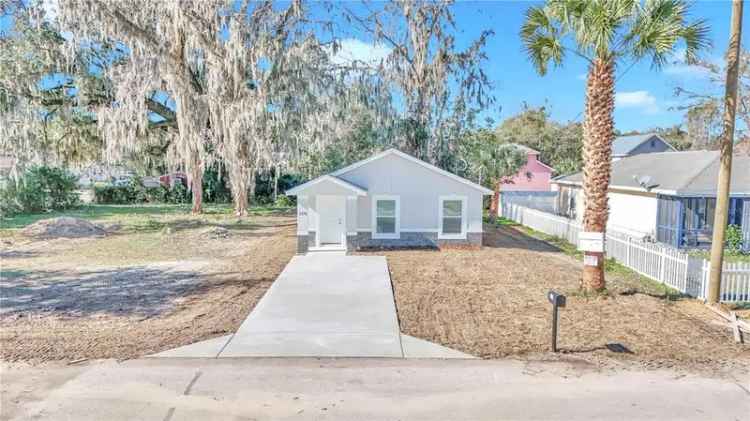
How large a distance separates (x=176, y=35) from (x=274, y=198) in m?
16.6

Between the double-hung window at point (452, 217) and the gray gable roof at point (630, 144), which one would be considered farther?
the gray gable roof at point (630, 144)

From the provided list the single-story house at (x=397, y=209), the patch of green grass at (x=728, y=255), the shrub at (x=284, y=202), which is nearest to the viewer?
the patch of green grass at (x=728, y=255)

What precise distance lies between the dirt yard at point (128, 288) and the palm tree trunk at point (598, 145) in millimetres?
7108

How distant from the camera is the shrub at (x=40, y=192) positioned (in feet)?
78.7

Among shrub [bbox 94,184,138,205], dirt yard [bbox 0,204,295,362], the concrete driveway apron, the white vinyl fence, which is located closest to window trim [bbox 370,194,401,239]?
dirt yard [bbox 0,204,295,362]

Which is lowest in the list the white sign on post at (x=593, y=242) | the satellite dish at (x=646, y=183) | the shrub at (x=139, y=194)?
the white sign on post at (x=593, y=242)

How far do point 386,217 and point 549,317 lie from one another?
782 cm

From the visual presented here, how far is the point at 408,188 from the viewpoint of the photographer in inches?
603

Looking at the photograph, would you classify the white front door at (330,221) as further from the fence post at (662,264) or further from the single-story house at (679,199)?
the single-story house at (679,199)

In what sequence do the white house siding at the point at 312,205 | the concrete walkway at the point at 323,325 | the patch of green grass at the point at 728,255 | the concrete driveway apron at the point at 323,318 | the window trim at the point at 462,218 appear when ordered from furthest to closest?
1. the window trim at the point at 462,218
2. the white house siding at the point at 312,205
3. the patch of green grass at the point at 728,255
4. the concrete driveway apron at the point at 323,318
5. the concrete walkway at the point at 323,325

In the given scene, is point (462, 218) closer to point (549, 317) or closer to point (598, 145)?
point (598, 145)

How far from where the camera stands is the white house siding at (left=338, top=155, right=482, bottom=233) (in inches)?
599

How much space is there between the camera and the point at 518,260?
546 inches

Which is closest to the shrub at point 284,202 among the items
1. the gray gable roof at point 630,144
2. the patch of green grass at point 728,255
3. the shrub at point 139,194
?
the shrub at point 139,194
